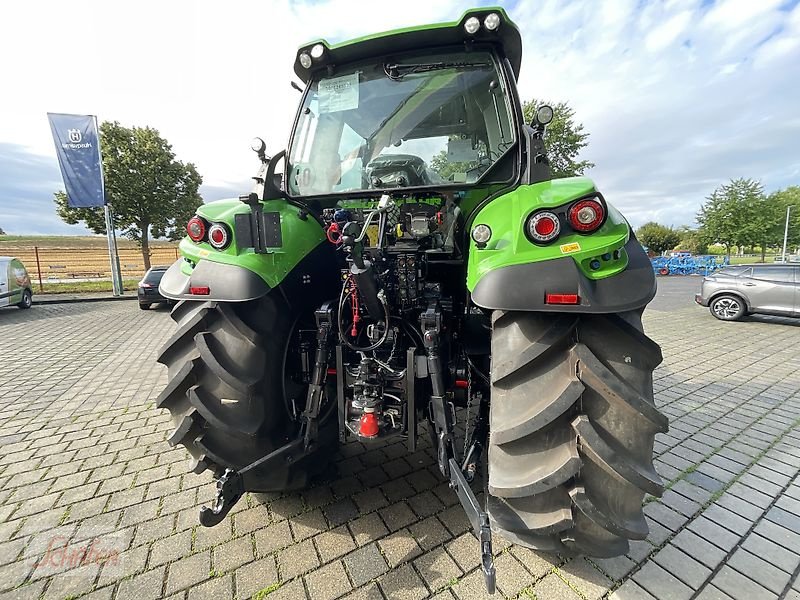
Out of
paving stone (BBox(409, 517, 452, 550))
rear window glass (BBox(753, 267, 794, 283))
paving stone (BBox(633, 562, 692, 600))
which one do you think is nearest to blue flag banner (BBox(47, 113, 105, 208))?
paving stone (BBox(409, 517, 452, 550))

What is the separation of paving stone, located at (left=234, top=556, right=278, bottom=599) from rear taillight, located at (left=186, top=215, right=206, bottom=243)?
5.64 feet

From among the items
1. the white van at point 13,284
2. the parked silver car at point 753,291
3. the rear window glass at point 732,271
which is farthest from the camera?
the white van at point 13,284

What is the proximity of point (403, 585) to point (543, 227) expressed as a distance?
71.0 inches

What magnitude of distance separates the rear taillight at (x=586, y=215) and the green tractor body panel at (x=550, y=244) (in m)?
0.03

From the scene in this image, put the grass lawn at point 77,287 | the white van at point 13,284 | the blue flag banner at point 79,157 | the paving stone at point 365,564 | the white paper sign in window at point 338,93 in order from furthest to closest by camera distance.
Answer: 1. the grass lawn at point 77,287
2. the blue flag banner at point 79,157
3. the white van at point 13,284
4. the white paper sign in window at point 338,93
5. the paving stone at point 365,564

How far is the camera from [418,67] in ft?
8.20

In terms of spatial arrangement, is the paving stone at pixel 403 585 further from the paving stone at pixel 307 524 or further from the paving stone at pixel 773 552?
the paving stone at pixel 773 552

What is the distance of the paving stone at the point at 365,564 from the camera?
1999 millimetres

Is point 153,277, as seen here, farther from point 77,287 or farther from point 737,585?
point 737,585

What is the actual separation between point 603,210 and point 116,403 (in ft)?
16.7

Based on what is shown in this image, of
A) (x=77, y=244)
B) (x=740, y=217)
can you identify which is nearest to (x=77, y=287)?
(x=77, y=244)

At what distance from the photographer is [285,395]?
92.0 inches

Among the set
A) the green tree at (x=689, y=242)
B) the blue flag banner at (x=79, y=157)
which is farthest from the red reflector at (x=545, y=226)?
the green tree at (x=689, y=242)

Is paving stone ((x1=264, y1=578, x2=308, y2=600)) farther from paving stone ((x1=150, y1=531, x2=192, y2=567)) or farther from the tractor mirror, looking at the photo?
the tractor mirror
